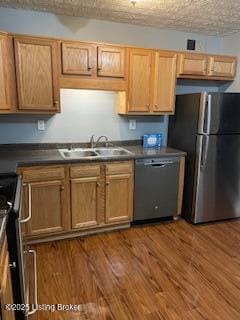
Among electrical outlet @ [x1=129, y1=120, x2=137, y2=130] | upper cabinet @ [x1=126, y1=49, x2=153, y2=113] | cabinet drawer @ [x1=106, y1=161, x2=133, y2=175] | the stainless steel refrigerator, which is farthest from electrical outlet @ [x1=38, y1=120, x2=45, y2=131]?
the stainless steel refrigerator

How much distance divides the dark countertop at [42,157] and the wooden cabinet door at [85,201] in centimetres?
24

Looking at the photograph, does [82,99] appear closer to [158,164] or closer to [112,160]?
[112,160]

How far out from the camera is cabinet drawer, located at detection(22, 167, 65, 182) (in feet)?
8.04

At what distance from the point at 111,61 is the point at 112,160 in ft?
3.63

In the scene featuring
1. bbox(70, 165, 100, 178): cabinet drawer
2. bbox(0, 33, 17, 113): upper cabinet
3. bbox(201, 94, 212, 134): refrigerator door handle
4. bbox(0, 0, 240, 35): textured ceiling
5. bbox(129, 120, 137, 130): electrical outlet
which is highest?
bbox(0, 0, 240, 35): textured ceiling

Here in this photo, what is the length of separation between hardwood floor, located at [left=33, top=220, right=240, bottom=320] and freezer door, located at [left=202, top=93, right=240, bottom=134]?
1227 millimetres

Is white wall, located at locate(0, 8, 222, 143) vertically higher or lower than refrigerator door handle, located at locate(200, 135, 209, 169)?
higher

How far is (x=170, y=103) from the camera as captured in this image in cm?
315

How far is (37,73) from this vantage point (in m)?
2.54

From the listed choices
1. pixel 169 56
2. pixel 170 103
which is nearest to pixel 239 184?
pixel 170 103

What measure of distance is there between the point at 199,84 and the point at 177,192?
5.36ft

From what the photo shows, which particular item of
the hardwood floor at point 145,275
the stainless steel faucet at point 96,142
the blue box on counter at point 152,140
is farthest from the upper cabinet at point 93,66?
the hardwood floor at point 145,275

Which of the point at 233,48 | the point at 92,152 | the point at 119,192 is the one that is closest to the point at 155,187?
the point at 119,192

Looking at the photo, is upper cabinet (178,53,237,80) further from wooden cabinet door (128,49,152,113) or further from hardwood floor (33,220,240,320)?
hardwood floor (33,220,240,320)
